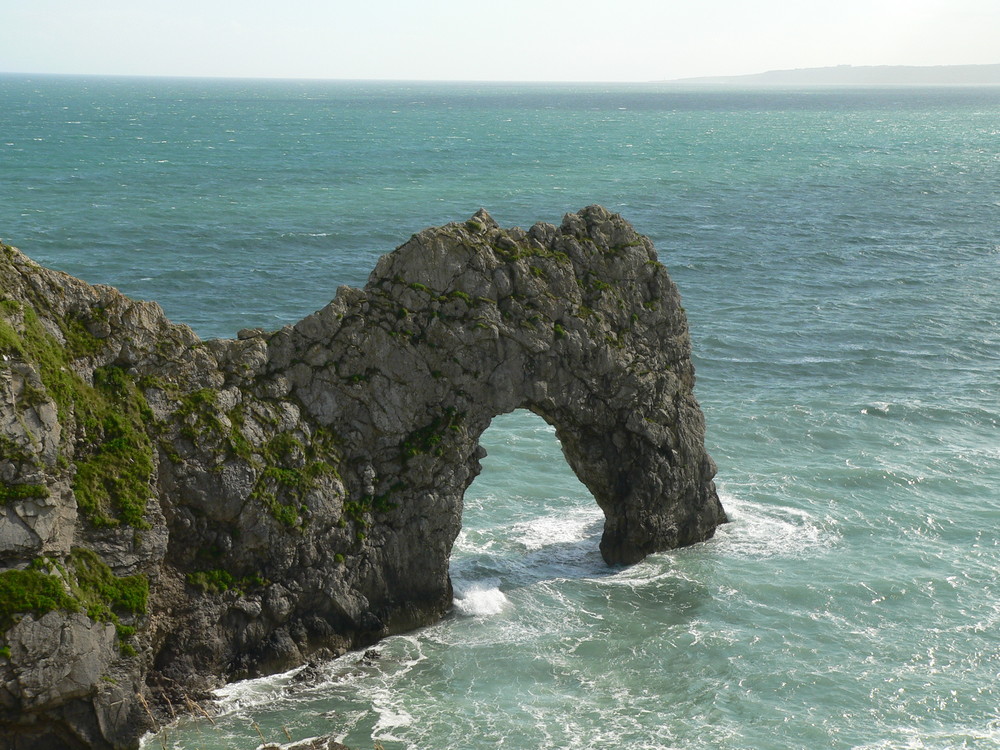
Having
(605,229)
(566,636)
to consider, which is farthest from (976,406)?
(566,636)

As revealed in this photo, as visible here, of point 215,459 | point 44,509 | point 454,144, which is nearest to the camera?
point 44,509

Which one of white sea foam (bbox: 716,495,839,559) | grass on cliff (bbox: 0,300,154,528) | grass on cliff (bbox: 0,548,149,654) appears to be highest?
grass on cliff (bbox: 0,300,154,528)

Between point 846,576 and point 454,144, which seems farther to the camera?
point 454,144

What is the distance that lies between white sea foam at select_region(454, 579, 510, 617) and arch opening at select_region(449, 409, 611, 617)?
1.0 inches

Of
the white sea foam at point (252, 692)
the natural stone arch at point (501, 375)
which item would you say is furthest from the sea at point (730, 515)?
the natural stone arch at point (501, 375)

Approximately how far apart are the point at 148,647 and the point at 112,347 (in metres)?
6.36

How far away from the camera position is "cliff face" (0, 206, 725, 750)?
68.6 feet

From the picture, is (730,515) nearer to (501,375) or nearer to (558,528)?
(558,528)

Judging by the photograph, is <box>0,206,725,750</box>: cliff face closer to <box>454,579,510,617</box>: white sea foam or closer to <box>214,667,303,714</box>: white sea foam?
<box>214,667,303,714</box>: white sea foam

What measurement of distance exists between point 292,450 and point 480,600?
722 cm

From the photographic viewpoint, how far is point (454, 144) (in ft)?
570

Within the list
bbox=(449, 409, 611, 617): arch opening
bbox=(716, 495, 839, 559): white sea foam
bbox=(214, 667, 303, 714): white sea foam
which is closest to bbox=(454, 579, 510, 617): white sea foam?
bbox=(449, 409, 611, 617): arch opening

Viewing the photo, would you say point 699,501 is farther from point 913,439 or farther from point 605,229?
point 913,439

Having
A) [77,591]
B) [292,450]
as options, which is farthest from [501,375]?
[77,591]
